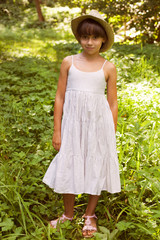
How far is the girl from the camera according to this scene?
6.28 ft

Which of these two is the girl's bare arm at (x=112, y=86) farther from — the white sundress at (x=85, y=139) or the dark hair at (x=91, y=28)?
the dark hair at (x=91, y=28)

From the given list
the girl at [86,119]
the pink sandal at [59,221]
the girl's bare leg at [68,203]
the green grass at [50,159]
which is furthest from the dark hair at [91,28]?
the pink sandal at [59,221]

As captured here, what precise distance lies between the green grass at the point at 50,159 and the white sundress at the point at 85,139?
38 cm

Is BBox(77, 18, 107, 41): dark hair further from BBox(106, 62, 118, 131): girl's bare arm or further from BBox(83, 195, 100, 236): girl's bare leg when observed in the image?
BBox(83, 195, 100, 236): girl's bare leg

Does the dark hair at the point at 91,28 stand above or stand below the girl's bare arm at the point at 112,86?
above

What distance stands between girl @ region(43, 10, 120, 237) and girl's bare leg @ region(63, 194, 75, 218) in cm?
15

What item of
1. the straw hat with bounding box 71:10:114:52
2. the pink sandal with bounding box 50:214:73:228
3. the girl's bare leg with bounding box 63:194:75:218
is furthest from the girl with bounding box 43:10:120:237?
the pink sandal with bounding box 50:214:73:228

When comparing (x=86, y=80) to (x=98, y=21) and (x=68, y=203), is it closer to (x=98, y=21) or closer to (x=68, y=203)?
(x=98, y=21)

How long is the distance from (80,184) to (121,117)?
5.82ft

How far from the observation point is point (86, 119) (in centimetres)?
195

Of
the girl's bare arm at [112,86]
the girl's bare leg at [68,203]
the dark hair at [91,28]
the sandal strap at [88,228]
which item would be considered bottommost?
the sandal strap at [88,228]

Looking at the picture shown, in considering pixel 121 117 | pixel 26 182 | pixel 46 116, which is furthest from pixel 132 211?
pixel 46 116

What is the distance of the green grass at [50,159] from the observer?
6.83 ft

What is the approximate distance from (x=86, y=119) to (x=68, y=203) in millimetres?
767
